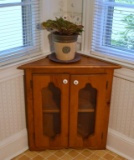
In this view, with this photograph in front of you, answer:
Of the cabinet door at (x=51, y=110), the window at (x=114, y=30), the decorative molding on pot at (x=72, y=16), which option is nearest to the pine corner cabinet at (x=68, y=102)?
the cabinet door at (x=51, y=110)

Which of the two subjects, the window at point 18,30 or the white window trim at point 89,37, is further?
the white window trim at point 89,37

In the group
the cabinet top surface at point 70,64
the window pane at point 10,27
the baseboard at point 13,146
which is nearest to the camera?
the window pane at point 10,27

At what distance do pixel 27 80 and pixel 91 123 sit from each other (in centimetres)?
68

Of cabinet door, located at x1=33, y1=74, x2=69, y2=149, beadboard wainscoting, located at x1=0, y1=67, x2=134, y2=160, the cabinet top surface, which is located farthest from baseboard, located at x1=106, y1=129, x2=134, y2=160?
the cabinet top surface

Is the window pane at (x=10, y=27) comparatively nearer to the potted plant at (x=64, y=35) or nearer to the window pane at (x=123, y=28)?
the potted plant at (x=64, y=35)

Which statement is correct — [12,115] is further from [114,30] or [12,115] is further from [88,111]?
[114,30]

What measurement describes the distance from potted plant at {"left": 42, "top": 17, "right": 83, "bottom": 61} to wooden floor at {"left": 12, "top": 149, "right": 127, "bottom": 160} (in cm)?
84

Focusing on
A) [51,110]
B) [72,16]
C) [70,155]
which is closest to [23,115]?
[51,110]

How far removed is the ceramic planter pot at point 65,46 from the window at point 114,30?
25 cm

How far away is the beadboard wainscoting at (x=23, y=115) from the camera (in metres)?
2.05

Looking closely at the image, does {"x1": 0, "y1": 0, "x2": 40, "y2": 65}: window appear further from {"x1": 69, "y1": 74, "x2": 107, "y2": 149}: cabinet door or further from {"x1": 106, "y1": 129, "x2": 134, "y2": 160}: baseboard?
{"x1": 106, "y1": 129, "x2": 134, "y2": 160}: baseboard

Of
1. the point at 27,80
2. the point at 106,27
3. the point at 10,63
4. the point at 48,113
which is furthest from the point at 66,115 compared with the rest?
the point at 106,27

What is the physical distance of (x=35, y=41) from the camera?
→ 7.07 ft

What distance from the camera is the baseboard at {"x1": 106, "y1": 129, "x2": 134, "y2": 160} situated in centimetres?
223
